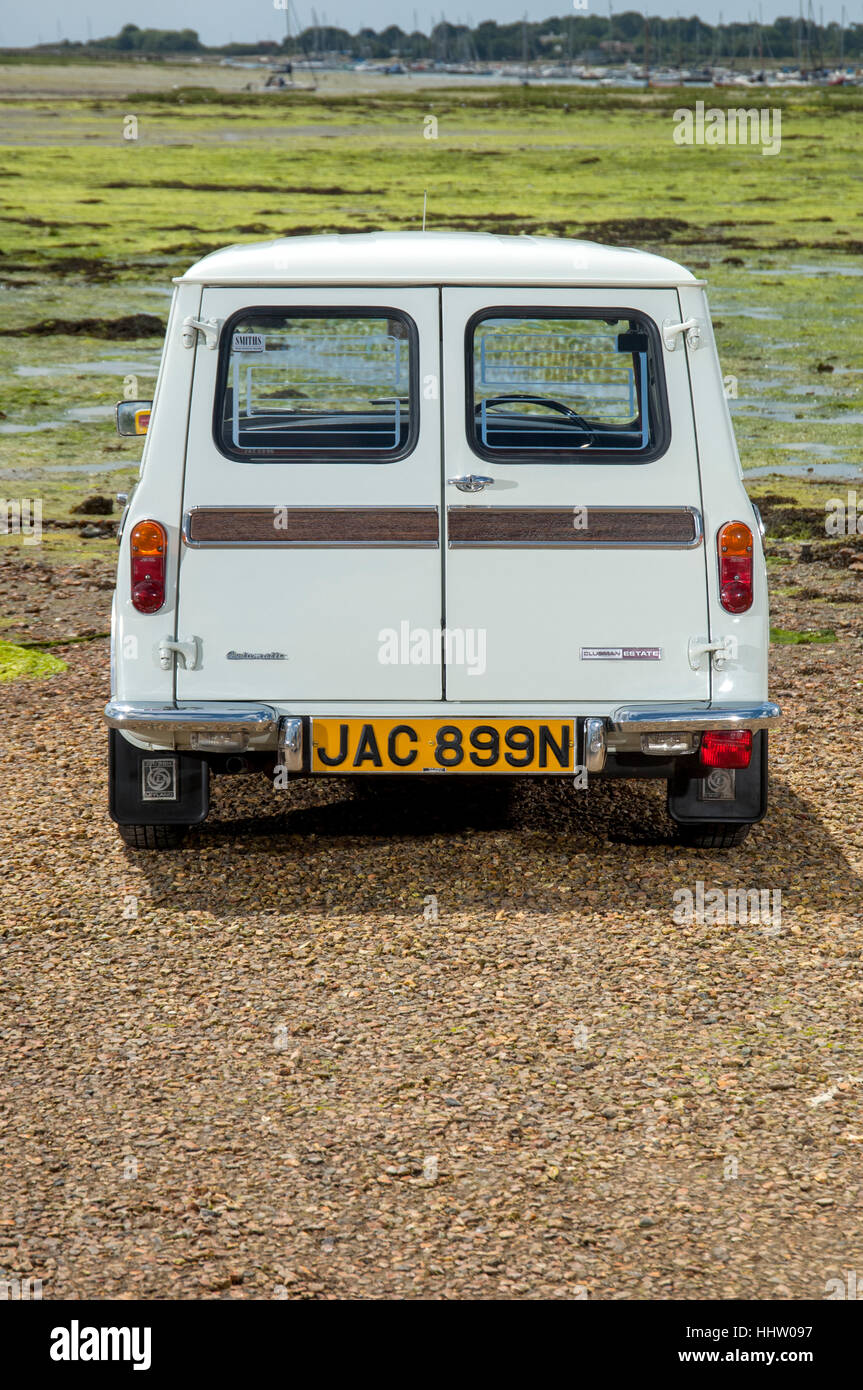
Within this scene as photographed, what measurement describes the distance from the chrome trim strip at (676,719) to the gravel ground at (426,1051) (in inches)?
25.5

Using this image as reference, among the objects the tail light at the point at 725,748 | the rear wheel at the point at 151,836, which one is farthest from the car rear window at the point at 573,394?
the rear wheel at the point at 151,836

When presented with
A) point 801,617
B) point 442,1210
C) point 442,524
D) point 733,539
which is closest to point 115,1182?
point 442,1210

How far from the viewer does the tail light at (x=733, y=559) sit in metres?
5.25

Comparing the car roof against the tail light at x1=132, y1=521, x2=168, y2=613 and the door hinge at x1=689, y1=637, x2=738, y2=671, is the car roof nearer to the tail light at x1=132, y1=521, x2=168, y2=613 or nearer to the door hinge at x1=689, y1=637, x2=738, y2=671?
the tail light at x1=132, y1=521, x2=168, y2=613

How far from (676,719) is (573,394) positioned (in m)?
1.59

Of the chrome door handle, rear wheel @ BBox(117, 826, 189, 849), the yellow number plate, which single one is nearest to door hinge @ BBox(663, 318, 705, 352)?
the chrome door handle

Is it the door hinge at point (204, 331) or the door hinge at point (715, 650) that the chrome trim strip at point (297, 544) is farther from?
the door hinge at point (715, 650)

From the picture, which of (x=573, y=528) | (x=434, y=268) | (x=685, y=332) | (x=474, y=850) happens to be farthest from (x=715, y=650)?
(x=434, y=268)

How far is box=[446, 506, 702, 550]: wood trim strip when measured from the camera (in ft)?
17.2

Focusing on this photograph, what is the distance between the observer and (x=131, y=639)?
528cm

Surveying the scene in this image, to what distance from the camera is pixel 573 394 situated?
6.11m

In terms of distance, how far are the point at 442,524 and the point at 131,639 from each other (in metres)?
1.14

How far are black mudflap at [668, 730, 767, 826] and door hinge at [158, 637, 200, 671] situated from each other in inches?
70.7

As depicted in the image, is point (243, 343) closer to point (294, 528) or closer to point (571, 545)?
point (294, 528)
